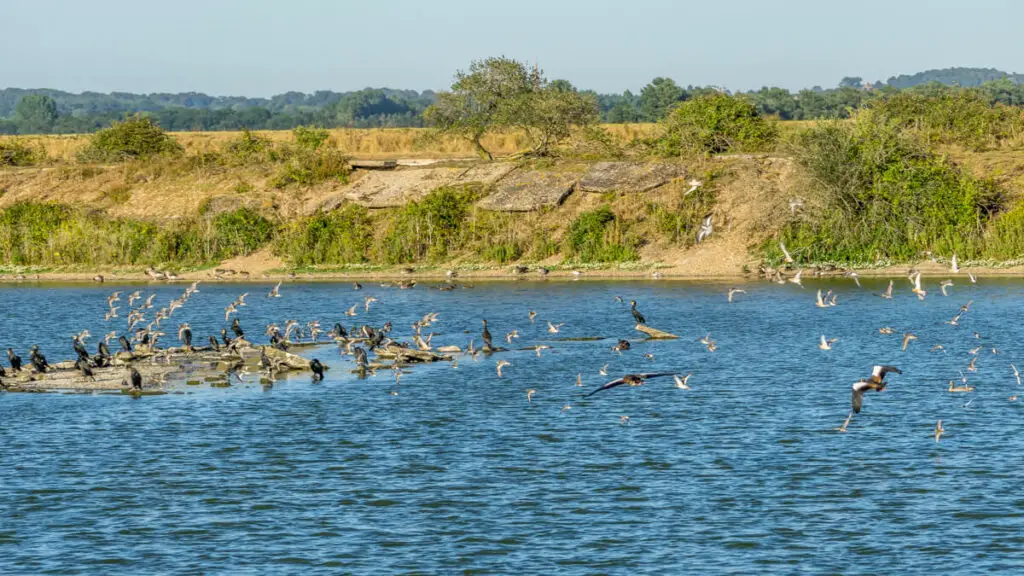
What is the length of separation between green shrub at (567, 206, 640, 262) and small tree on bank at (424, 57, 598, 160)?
37.0ft

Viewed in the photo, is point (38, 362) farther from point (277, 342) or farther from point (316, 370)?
point (316, 370)

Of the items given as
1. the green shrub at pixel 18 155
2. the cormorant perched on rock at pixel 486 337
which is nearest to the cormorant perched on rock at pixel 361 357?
the cormorant perched on rock at pixel 486 337

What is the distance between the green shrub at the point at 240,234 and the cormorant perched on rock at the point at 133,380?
117ft

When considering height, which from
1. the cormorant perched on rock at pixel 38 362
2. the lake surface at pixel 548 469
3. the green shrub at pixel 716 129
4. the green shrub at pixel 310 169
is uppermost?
the green shrub at pixel 716 129

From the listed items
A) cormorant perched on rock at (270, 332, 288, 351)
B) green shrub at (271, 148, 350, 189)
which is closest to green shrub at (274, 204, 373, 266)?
green shrub at (271, 148, 350, 189)

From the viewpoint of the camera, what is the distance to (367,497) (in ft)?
80.2

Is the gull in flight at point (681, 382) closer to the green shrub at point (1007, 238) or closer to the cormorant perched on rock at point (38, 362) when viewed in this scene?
the cormorant perched on rock at point (38, 362)

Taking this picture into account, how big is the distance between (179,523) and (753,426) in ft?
41.8

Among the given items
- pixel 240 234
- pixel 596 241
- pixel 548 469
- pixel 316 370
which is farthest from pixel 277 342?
pixel 240 234

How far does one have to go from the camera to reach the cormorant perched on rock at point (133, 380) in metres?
35.1

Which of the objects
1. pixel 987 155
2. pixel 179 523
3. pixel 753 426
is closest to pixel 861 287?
pixel 987 155

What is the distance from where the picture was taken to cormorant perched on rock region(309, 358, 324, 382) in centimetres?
3697

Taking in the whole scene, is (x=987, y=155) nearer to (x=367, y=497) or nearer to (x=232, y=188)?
(x=232, y=188)

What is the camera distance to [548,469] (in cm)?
2636
